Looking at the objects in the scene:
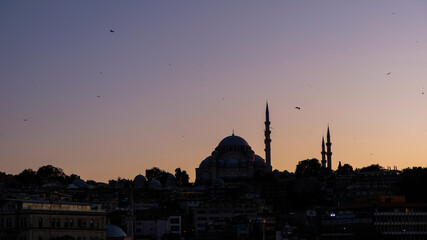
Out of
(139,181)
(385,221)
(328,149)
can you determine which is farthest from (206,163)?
(385,221)

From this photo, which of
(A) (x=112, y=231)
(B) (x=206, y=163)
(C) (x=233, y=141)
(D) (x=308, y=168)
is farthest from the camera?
(B) (x=206, y=163)

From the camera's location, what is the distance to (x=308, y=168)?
17988 cm

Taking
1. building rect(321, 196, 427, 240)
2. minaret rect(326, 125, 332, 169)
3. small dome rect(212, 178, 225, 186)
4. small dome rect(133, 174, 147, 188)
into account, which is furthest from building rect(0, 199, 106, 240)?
small dome rect(133, 174, 147, 188)

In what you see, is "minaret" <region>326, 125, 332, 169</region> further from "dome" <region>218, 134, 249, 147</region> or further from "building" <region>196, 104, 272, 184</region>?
"dome" <region>218, 134, 249, 147</region>

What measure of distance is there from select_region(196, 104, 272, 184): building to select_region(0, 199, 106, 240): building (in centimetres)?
10218

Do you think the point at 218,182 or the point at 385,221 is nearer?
the point at 385,221

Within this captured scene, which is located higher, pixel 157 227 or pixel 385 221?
pixel 385 221

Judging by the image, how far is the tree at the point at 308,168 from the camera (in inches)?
6983

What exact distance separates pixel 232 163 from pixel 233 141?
545 centimetres

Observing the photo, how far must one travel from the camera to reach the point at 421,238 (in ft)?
351

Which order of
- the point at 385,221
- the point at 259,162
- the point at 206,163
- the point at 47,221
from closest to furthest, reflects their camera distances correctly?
the point at 47,221 → the point at 385,221 → the point at 259,162 → the point at 206,163

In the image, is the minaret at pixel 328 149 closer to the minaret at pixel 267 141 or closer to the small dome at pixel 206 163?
the minaret at pixel 267 141

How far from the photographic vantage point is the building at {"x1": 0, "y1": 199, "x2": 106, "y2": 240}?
75312 millimetres

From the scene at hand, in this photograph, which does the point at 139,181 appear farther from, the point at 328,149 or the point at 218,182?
the point at 328,149
